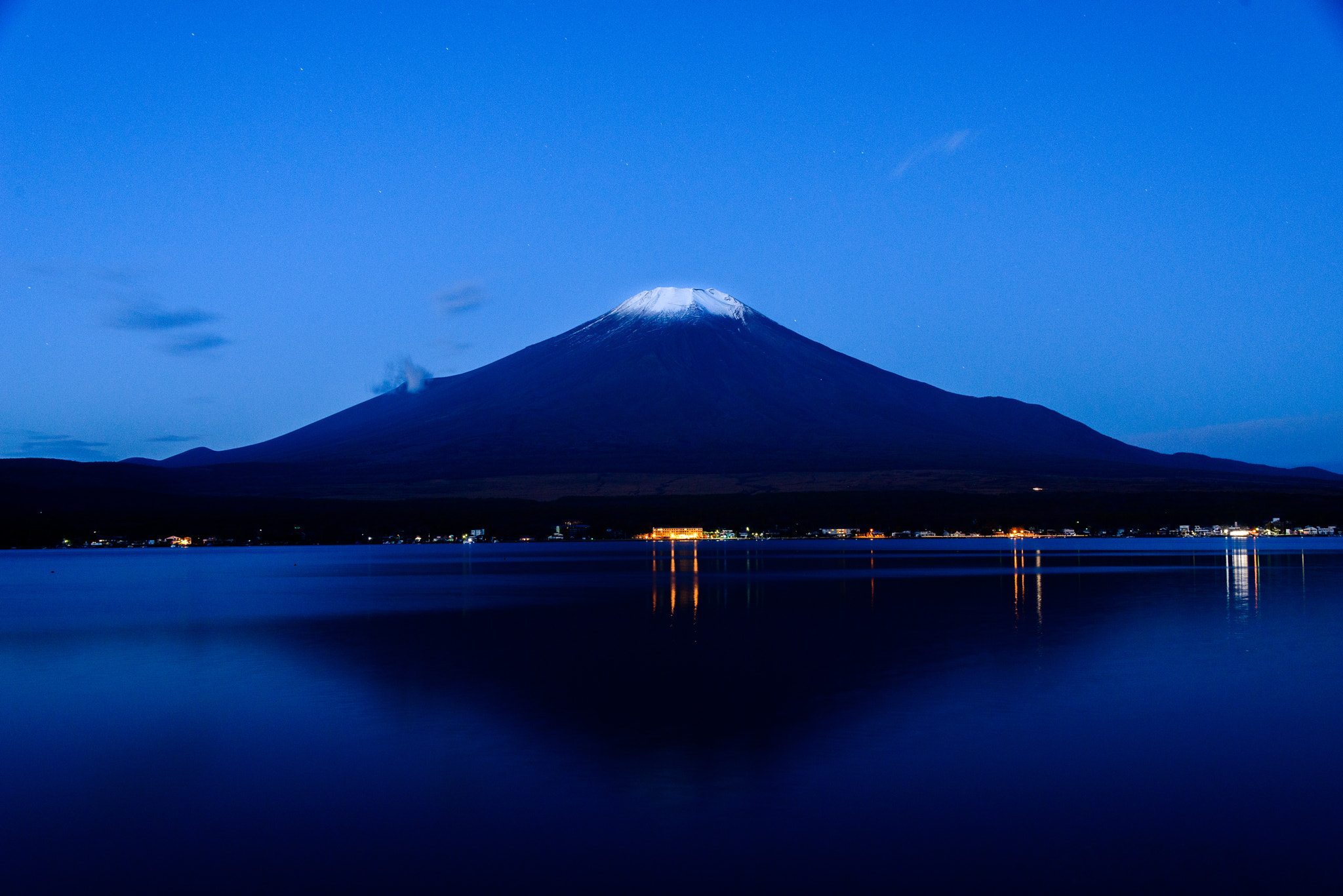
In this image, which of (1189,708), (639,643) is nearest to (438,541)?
(639,643)

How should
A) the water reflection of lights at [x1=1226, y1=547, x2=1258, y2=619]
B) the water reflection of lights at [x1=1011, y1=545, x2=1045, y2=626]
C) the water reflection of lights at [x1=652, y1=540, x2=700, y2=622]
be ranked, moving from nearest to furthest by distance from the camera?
1. the water reflection of lights at [x1=1011, y1=545, x2=1045, y2=626]
2. the water reflection of lights at [x1=1226, y1=547, x2=1258, y2=619]
3. the water reflection of lights at [x1=652, y1=540, x2=700, y2=622]

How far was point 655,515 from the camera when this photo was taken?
149500 millimetres

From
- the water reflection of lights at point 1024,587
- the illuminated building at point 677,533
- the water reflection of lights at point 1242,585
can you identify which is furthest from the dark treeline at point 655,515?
the water reflection of lights at point 1024,587

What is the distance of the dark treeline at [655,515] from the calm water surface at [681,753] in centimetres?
11409

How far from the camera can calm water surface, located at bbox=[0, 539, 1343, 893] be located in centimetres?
922

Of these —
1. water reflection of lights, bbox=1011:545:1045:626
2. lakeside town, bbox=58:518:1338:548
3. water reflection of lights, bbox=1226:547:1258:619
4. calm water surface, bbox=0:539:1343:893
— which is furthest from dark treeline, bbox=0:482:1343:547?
calm water surface, bbox=0:539:1343:893

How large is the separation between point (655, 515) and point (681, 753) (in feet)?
448

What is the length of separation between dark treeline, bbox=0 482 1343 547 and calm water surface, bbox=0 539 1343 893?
114 m

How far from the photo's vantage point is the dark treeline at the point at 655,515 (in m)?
144

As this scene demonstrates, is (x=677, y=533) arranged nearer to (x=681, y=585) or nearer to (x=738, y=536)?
(x=738, y=536)

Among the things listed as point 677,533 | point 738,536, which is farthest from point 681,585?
point 738,536

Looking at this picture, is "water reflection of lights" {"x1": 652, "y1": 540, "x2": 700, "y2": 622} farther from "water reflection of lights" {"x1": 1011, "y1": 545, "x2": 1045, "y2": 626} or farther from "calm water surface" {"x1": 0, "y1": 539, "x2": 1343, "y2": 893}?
"water reflection of lights" {"x1": 1011, "y1": 545, "x2": 1045, "y2": 626}

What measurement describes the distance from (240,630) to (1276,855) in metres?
25.0

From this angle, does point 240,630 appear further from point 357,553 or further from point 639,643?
point 357,553
